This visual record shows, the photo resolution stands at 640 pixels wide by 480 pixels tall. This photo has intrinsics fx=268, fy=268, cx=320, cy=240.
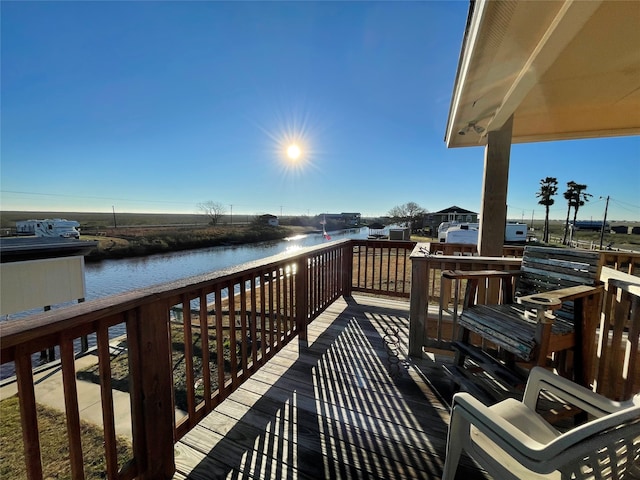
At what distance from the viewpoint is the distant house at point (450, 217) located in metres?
32.8

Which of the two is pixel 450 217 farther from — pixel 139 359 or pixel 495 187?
pixel 139 359

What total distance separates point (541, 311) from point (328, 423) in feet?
4.65

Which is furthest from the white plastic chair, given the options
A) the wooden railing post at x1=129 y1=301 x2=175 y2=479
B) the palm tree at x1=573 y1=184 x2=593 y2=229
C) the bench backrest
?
the palm tree at x1=573 y1=184 x2=593 y2=229

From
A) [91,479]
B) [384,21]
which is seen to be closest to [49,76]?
[384,21]

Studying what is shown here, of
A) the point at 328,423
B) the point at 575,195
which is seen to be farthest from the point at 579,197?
the point at 328,423

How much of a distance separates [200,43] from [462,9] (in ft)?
14.9

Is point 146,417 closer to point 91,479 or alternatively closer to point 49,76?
point 91,479

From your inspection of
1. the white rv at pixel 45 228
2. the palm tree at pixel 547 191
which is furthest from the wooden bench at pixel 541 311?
the palm tree at pixel 547 191

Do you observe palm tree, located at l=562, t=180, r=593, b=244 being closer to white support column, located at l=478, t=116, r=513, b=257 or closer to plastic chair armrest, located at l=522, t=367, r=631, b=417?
white support column, located at l=478, t=116, r=513, b=257

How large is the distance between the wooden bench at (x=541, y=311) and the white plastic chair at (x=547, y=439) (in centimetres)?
37

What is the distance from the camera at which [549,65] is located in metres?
1.87

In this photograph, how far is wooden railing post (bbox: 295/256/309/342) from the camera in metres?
2.72

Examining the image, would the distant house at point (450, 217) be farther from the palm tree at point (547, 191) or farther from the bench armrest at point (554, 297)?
the bench armrest at point (554, 297)

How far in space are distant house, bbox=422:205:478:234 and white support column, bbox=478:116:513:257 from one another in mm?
30136
